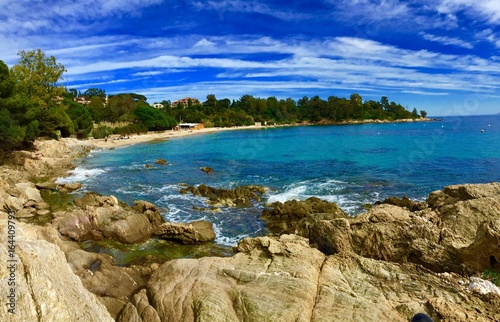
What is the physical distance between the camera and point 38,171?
3675cm

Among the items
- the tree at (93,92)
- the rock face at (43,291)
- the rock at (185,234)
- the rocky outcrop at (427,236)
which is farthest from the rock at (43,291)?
the tree at (93,92)

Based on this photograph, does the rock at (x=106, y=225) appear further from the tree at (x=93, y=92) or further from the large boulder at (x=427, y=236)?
the tree at (x=93, y=92)

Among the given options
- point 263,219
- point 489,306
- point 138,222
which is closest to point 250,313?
point 489,306

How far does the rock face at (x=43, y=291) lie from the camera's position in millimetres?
5598

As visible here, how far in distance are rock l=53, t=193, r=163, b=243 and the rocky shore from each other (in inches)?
140

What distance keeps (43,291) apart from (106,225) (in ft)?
42.7

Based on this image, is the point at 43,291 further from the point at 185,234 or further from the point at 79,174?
the point at 79,174

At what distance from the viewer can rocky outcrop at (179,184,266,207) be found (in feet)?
86.3

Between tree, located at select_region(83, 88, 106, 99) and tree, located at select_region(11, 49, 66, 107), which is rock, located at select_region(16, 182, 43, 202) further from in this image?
tree, located at select_region(83, 88, 106, 99)

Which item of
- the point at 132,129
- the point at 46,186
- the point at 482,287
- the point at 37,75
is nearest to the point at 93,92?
the point at 132,129

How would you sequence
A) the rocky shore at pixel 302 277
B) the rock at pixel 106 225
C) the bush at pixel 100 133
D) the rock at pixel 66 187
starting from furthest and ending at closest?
1. the bush at pixel 100 133
2. the rock at pixel 66 187
3. the rock at pixel 106 225
4. the rocky shore at pixel 302 277

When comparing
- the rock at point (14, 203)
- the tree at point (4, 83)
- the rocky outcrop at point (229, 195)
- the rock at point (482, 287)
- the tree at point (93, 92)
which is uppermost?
the tree at point (93, 92)

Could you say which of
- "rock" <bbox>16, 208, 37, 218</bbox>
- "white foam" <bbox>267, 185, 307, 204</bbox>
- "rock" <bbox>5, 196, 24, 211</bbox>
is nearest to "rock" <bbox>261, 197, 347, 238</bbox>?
"white foam" <bbox>267, 185, 307, 204</bbox>

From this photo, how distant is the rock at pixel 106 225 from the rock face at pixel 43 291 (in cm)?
1065
